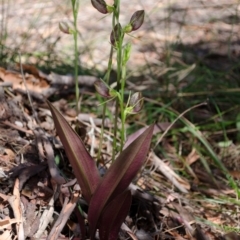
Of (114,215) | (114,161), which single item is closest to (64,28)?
(114,161)

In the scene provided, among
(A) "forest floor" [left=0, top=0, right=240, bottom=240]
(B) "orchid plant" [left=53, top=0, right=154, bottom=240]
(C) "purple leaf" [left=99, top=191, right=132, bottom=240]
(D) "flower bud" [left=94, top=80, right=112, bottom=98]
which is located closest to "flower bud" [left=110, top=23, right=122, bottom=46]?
(B) "orchid plant" [left=53, top=0, right=154, bottom=240]

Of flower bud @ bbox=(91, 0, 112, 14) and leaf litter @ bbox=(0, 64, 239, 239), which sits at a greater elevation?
flower bud @ bbox=(91, 0, 112, 14)

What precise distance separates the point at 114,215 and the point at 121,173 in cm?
15

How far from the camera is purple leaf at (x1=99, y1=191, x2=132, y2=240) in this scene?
172cm

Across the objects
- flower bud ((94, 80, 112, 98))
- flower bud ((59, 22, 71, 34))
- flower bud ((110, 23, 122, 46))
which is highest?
flower bud ((110, 23, 122, 46))

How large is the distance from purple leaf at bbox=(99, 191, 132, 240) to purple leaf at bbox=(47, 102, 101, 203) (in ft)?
0.31

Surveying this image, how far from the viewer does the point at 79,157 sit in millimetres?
1761

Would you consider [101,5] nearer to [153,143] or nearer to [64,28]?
[64,28]

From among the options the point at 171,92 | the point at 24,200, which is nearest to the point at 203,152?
the point at 171,92

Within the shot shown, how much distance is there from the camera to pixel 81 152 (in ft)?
5.77

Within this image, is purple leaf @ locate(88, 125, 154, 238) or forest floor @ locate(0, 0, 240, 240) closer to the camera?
purple leaf @ locate(88, 125, 154, 238)

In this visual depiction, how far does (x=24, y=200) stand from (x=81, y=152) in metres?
0.38

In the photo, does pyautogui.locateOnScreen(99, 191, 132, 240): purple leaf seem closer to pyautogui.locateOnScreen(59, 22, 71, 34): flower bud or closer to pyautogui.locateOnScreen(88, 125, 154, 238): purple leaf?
pyautogui.locateOnScreen(88, 125, 154, 238): purple leaf

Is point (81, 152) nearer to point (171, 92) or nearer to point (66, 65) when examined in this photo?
point (171, 92)
